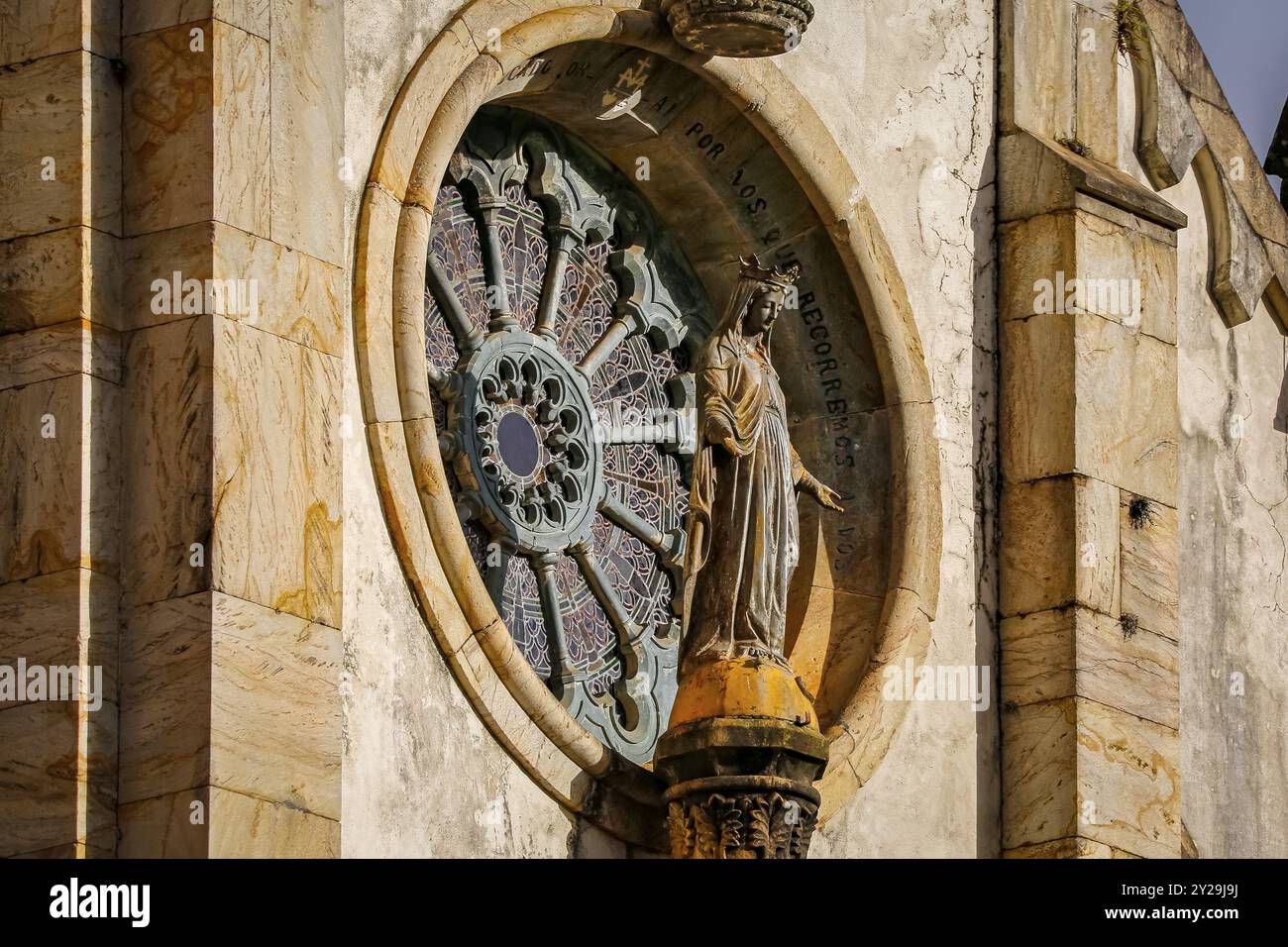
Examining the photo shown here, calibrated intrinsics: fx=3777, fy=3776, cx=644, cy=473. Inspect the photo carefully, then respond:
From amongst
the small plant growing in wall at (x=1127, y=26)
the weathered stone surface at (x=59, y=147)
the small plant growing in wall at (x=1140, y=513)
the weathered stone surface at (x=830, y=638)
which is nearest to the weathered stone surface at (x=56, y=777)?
the weathered stone surface at (x=59, y=147)

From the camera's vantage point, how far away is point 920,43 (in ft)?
63.1

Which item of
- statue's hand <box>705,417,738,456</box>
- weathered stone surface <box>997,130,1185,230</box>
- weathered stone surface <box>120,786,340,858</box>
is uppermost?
weathered stone surface <box>997,130,1185,230</box>

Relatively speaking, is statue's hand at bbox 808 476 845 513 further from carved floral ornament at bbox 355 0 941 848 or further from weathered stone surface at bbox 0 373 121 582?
weathered stone surface at bbox 0 373 121 582

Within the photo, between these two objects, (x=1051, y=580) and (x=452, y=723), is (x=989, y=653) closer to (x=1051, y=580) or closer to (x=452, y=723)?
(x=1051, y=580)

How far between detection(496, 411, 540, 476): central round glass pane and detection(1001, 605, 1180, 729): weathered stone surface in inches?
112

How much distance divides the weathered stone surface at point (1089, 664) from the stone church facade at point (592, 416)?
30 mm

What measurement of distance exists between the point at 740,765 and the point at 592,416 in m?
2.43

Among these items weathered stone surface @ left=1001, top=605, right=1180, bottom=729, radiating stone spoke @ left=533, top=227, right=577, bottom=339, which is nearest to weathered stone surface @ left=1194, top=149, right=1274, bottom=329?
weathered stone surface @ left=1001, top=605, right=1180, bottom=729

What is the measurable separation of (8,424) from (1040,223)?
639 centimetres

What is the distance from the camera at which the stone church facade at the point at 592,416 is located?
1467 centimetres

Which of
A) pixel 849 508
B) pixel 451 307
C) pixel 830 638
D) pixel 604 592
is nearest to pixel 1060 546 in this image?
pixel 849 508

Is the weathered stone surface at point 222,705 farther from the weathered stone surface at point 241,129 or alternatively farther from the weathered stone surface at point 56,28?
the weathered stone surface at point 56,28

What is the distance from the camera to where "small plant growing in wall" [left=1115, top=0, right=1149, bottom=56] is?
2011cm
